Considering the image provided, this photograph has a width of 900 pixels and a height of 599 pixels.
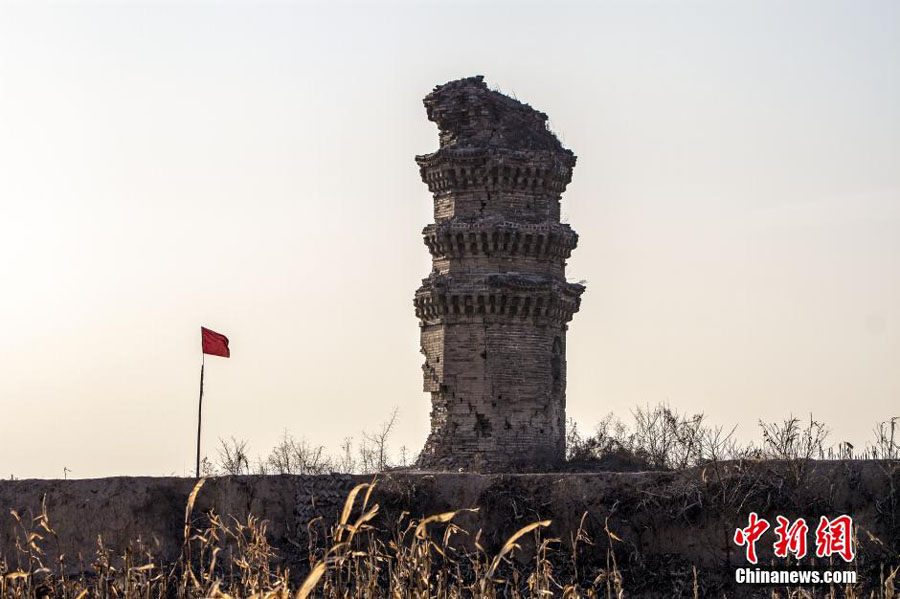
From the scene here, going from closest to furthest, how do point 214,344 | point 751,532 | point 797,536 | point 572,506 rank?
point 797,536 < point 751,532 < point 572,506 < point 214,344

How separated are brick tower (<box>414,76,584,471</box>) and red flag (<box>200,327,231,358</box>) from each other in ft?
22.9

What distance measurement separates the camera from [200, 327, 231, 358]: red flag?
31.6 m

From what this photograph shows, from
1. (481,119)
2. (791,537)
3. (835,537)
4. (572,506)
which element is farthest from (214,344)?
(835,537)

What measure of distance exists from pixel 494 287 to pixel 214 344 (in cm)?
823

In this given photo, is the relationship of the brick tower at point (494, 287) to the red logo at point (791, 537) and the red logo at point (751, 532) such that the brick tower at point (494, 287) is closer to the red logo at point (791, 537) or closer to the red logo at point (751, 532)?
the red logo at point (751, 532)

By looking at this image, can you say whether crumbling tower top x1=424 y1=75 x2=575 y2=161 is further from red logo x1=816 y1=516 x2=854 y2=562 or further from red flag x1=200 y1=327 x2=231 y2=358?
red logo x1=816 y1=516 x2=854 y2=562

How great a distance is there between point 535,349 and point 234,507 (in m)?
11.4

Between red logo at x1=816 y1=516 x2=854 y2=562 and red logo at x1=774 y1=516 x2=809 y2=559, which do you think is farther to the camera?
red logo at x1=774 y1=516 x2=809 y2=559

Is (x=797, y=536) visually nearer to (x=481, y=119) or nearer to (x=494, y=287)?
(x=494, y=287)

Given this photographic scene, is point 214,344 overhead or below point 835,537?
overhead

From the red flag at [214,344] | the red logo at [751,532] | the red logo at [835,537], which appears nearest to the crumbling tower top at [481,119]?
the red flag at [214,344]

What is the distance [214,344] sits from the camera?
31.8 m

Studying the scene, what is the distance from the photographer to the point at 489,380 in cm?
3600

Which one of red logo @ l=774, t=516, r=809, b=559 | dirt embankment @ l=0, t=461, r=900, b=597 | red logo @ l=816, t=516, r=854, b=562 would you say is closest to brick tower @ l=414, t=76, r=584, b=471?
dirt embankment @ l=0, t=461, r=900, b=597
